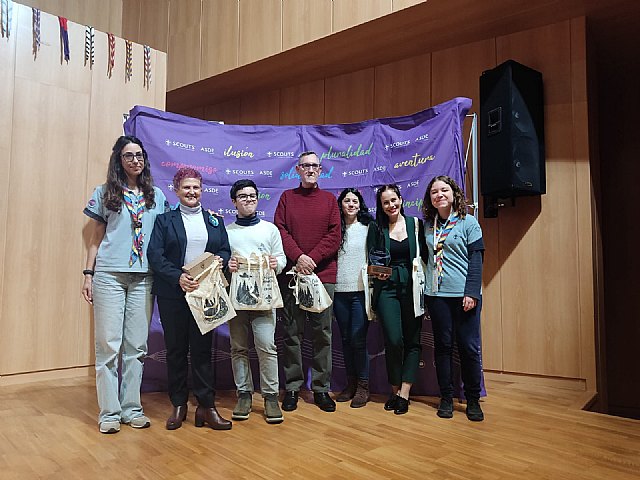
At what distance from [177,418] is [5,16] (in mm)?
3231

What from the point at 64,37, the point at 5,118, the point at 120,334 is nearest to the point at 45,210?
the point at 5,118

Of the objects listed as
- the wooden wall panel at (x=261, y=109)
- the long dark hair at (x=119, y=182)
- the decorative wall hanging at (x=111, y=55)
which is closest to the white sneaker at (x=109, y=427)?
the long dark hair at (x=119, y=182)

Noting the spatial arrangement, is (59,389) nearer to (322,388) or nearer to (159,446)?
(159,446)

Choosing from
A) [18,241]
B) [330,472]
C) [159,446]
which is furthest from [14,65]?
[330,472]

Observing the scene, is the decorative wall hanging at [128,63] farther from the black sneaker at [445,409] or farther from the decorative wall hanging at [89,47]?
the black sneaker at [445,409]

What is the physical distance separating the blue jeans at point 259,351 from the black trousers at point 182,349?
0.22m

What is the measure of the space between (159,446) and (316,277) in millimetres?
1256

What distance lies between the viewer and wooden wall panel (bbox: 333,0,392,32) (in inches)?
162

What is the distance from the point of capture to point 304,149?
420cm

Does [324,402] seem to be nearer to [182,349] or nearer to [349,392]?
[349,392]

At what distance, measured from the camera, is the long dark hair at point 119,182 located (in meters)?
2.80

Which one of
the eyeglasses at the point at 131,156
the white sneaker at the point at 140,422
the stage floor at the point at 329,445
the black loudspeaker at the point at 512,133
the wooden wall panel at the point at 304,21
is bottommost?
the stage floor at the point at 329,445

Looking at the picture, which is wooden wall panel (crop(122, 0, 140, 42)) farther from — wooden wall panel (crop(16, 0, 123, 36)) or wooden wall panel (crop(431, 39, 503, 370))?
wooden wall panel (crop(431, 39, 503, 370))

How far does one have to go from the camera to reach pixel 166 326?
9.22 ft
